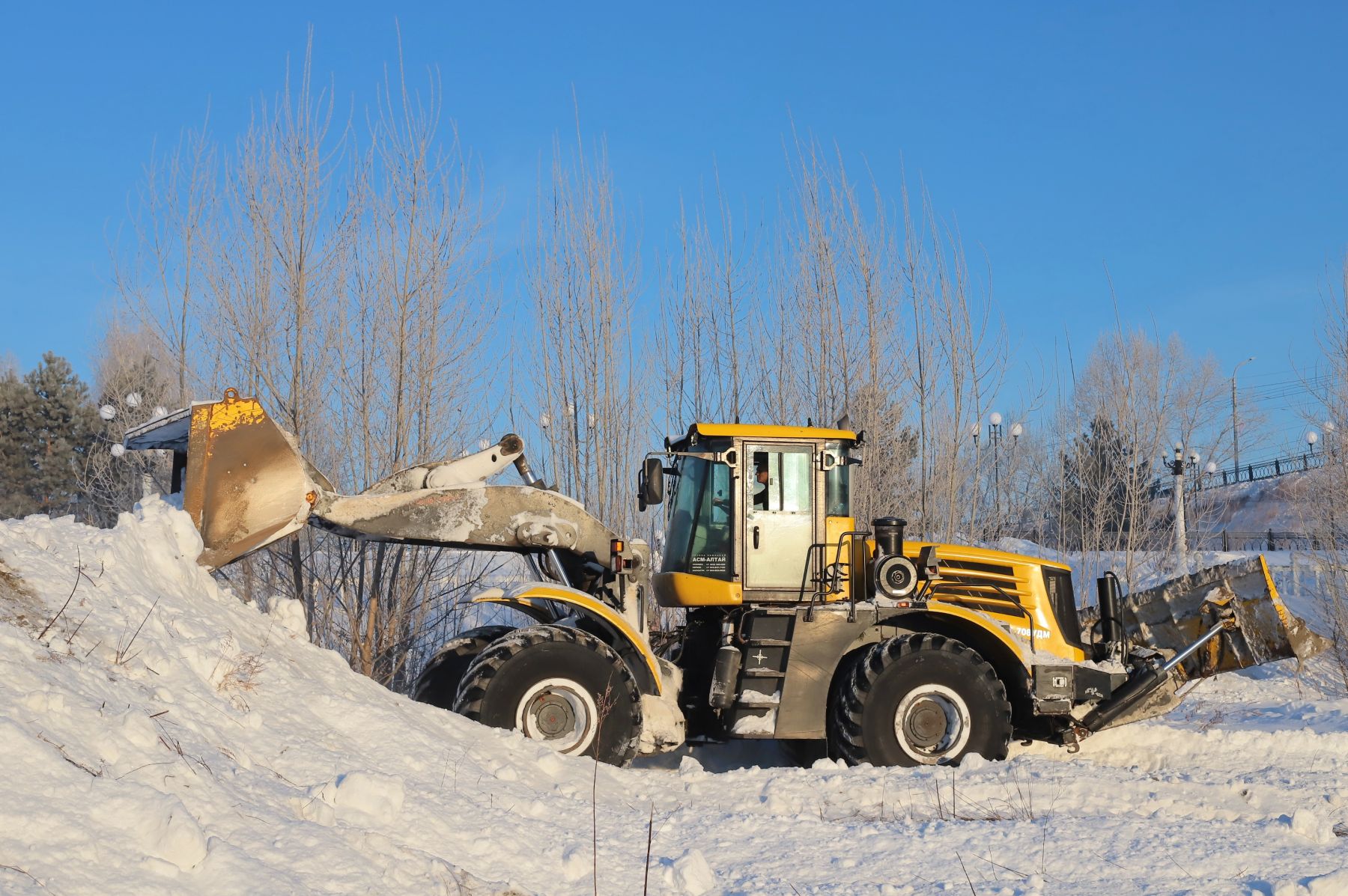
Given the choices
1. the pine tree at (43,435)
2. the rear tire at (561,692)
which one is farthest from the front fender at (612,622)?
the pine tree at (43,435)

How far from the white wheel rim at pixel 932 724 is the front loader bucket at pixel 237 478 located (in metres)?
4.50

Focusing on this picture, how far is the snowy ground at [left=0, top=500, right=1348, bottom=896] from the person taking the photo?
4.23m

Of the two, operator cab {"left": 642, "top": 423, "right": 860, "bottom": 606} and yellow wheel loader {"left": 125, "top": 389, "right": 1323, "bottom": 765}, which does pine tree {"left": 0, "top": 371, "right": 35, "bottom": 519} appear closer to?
yellow wheel loader {"left": 125, "top": 389, "right": 1323, "bottom": 765}

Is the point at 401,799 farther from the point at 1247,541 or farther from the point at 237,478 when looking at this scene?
the point at 1247,541

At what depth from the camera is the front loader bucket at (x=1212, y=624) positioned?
9414mm

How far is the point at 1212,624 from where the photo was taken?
9883mm

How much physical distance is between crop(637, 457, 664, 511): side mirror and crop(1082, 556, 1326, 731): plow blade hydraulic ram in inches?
147

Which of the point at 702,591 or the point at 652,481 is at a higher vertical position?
the point at 652,481

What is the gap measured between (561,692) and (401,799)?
2999mm

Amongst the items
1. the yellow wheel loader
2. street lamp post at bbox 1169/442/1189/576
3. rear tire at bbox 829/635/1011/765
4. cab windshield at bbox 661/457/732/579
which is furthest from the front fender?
street lamp post at bbox 1169/442/1189/576

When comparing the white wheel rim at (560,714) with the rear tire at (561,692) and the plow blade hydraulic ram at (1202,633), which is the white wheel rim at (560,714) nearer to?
the rear tire at (561,692)

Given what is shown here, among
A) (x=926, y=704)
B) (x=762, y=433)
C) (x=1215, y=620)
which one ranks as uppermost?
(x=762, y=433)

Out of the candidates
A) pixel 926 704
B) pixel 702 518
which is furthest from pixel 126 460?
pixel 926 704

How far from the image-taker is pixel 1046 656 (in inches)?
363
